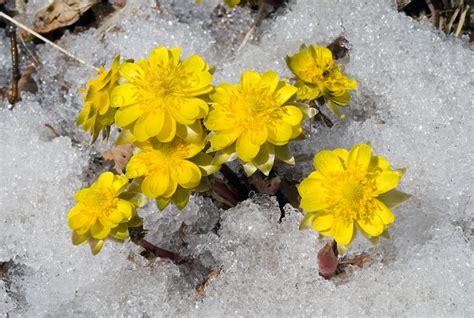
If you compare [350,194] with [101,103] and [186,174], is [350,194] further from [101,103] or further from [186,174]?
[101,103]

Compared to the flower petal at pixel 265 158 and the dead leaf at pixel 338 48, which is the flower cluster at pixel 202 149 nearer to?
the flower petal at pixel 265 158

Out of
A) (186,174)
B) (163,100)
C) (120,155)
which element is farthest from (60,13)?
(186,174)

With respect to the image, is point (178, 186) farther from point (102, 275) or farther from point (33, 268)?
point (33, 268)

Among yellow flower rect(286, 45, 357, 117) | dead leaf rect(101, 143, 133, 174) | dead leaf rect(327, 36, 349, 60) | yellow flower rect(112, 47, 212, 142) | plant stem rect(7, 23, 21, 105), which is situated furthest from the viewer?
plant stem rect(7, 23, 21, 105)

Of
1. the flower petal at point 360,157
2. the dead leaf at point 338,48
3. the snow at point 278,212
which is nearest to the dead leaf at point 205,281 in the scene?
the snow at point 278,212

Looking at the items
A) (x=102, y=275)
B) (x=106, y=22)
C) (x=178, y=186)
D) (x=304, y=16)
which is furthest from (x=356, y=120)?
(x=106, y=22)

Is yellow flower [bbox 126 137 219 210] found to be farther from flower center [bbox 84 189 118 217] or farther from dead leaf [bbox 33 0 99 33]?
dead leaf [bbox 33 0 99 33]

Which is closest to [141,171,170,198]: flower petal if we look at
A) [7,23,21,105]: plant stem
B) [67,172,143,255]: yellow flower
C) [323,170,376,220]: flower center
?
[67,172,143,255]: yellow flower
